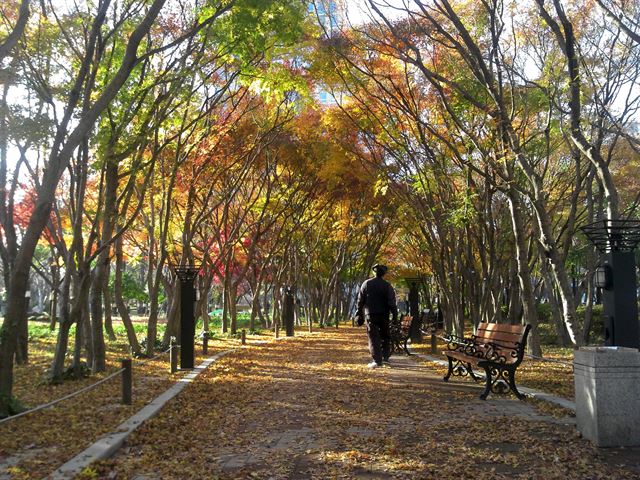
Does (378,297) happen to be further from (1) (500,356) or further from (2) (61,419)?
(2) (61,419)

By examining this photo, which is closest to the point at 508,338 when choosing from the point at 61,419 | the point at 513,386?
the point at 513,386

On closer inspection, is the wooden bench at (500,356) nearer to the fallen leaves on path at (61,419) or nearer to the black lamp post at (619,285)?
the black lamp post at (619,285)

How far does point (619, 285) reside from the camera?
28.7 feet

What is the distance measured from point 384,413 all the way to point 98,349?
609 centimetres

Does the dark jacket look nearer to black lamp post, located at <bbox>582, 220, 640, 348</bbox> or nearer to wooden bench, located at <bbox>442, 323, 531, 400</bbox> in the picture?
wooden bench, located at <bbox>442, 323, 531, 400</bbox>

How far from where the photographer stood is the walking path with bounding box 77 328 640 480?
5027 mm

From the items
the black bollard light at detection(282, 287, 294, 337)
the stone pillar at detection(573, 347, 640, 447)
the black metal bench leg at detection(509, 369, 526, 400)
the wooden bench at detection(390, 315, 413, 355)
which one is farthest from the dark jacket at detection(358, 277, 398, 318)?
the black bollard light at detection(282, 287, 294, 337)

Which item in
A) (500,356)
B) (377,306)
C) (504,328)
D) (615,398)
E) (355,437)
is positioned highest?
(377,306)

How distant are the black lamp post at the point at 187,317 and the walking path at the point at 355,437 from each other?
1.57 meters

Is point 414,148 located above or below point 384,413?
above

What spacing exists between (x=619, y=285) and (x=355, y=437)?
4.68 m

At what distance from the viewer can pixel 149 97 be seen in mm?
11766

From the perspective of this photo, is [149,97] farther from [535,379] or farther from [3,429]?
[535,379]

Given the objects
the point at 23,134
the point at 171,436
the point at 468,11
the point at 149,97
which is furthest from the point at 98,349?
the point at 468,11
